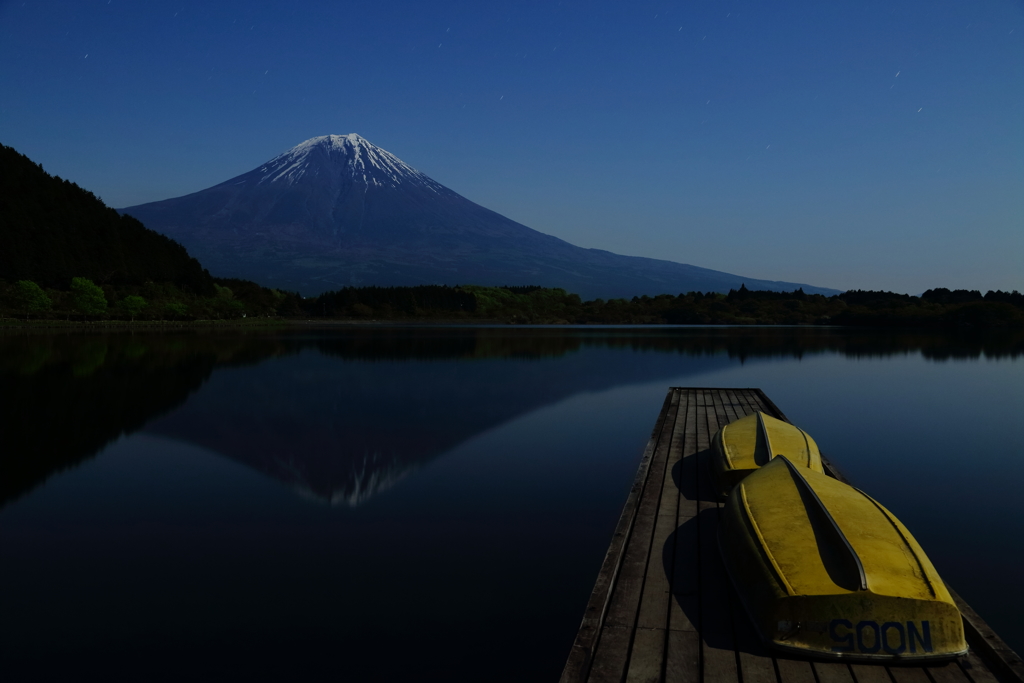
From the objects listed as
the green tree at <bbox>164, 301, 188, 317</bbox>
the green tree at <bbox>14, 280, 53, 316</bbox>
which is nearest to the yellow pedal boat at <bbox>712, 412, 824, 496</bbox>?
the green tree at <bbox>14, 280, 53, 316</bbox>

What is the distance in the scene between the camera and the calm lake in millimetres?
5703

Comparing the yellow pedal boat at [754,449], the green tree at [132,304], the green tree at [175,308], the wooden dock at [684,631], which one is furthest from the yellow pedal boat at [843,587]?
the green tree at [175,308]

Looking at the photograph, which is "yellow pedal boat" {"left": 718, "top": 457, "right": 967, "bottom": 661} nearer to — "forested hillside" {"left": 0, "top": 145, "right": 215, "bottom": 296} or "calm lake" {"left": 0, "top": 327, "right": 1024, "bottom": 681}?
"calm lake" {"left": 0, "top": 327, "right": 1024, "bottom": 681}

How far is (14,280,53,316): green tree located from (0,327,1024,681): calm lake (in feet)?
231

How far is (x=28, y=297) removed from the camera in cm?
8031

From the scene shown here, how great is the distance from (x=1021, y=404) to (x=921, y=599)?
83.2 feet

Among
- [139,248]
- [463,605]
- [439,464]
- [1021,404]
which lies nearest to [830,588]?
[463,605]

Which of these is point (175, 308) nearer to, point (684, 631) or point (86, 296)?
point (86, 296)

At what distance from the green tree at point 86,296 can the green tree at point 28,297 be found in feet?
13.1

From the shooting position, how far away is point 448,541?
330 inches

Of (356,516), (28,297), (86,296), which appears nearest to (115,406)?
(356,516)

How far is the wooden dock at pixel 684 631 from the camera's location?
432cm

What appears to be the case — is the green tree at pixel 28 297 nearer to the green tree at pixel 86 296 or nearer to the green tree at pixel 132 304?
the green tree at pixel 86 296

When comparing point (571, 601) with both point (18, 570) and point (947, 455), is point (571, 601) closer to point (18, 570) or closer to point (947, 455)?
point (18, 570)
